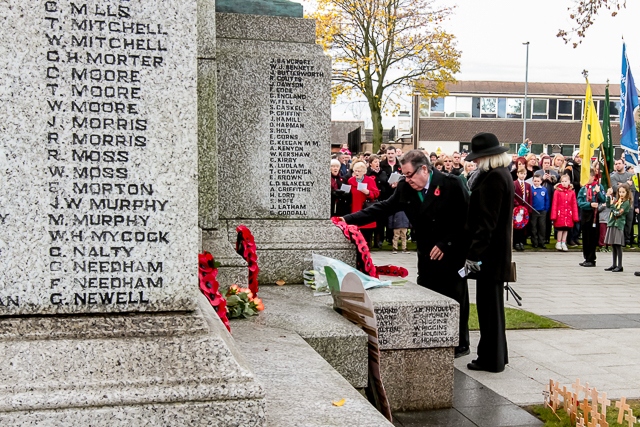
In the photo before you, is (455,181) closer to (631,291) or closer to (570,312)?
(570,312)

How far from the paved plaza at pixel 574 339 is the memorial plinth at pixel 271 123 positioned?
216cm

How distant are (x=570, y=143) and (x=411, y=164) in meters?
54.5

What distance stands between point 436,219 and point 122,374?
4.63 meters

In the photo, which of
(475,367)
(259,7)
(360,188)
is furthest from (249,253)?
(360,188)

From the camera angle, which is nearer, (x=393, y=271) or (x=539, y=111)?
(x=393, y=271)

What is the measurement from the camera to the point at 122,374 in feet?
8.69

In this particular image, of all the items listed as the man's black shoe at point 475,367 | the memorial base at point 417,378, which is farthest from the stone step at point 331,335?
the man's black shoe at point 475,367

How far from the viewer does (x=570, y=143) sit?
191 feet

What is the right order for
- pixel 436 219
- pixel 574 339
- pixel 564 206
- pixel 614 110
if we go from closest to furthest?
pixel 436 219, pixel 574 339, pixel 564 206, pixel 614 110

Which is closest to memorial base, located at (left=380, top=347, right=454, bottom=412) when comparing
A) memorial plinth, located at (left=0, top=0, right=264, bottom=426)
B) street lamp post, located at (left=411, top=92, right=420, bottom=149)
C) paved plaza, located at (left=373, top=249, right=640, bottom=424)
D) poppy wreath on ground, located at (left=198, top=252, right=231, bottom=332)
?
paved plaza, located at (left=373, top=249, right=640, bottom=424)

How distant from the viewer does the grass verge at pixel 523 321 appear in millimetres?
8734

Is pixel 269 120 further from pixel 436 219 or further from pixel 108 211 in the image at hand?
pixel 108 211

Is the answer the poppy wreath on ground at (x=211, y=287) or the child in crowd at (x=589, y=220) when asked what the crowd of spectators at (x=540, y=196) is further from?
the poppy wreath on ground at (x=211, y=287)

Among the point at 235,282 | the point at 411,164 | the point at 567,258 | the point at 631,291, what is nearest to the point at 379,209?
the point at 411,164
